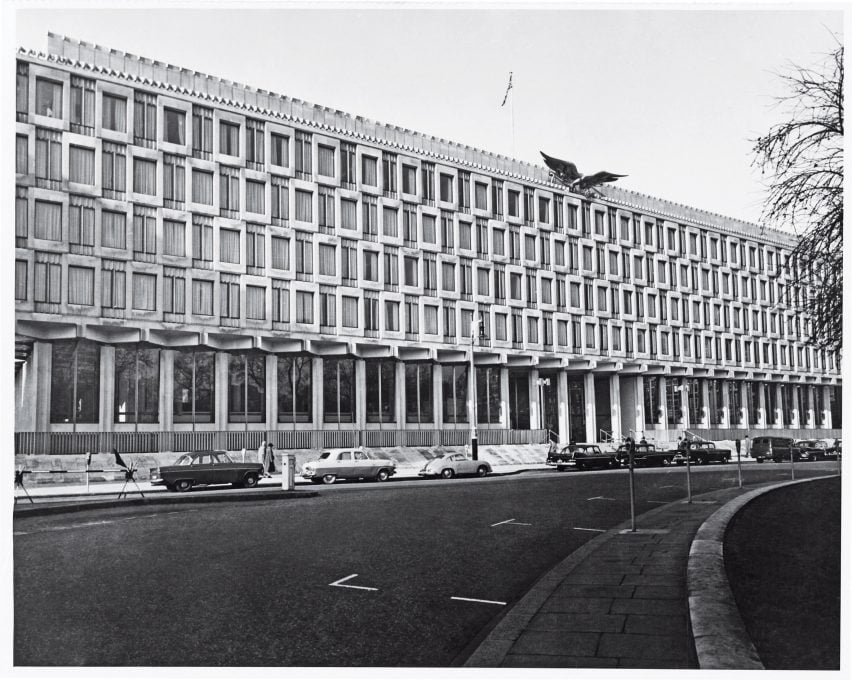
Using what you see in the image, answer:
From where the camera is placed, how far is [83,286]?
89.5 ft

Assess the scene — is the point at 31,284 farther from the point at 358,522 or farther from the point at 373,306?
the point at 373,306

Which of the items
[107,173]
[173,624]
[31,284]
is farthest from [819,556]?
[107,173]

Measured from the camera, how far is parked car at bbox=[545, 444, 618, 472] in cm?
3897

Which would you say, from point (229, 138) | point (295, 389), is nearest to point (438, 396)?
point (295, 389)

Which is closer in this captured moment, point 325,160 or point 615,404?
point 325,160

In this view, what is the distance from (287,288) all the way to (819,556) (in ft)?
126

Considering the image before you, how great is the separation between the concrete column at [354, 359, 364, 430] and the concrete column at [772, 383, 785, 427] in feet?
98.8

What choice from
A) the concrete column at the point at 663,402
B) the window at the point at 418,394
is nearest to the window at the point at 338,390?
the window at the point at 418,394

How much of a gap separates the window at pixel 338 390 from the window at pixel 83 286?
57.4ft

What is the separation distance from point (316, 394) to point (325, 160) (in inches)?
496

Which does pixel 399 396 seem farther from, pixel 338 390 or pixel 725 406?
pixel 725 406

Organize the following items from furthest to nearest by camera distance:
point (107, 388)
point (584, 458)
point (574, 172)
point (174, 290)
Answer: point (584, 458) → point (174, 290) → point (574, 172) → point (107, 388)

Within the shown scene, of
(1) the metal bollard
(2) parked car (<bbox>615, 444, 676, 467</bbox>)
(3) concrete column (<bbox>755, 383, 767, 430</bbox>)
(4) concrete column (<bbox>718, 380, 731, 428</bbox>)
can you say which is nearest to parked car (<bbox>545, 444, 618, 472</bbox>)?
(2) parked car (<bbox>615, 444, 676, 467</bbox>)

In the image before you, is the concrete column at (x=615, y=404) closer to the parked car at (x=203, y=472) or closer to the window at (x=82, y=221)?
the parked car at (x=203, y=472)
